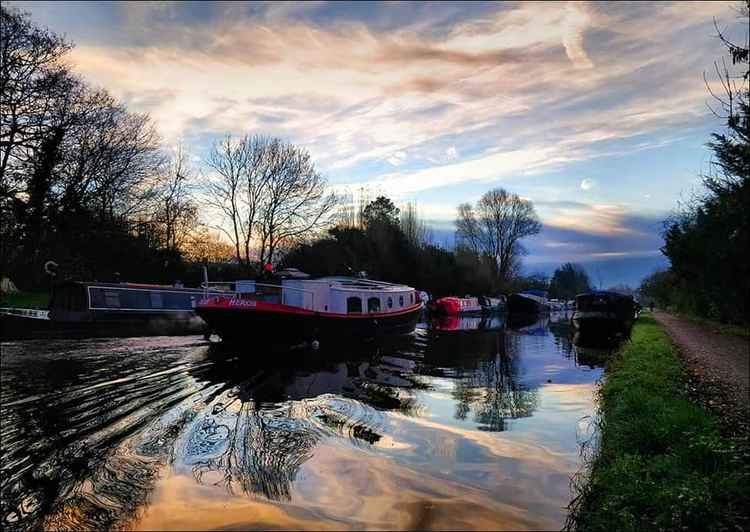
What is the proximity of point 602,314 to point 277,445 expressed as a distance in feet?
99.0

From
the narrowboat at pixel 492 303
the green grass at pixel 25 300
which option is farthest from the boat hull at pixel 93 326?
the narrowboat at pixel 492 303

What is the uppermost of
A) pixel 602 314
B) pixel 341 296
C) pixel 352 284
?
pixel 352 284

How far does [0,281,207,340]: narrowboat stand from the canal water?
562cm

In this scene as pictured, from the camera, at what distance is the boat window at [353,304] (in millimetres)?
24709

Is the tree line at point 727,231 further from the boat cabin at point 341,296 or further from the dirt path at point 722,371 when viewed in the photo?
the boat cabin at point 341,296

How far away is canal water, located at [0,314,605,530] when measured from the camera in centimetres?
576

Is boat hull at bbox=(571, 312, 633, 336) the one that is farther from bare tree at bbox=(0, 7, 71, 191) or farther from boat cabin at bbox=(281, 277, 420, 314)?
bare tree at bbox=(0, 7, 71, 191)

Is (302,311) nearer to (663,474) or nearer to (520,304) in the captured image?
Result: (663,474)

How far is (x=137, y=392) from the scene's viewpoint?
36.8 feet

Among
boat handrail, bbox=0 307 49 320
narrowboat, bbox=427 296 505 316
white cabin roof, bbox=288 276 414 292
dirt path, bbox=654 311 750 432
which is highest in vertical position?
white cabin roof, bbox=288 276 414 292

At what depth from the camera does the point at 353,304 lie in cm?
2525

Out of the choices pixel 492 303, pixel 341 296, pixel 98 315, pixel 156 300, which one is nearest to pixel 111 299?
pixel 98 315

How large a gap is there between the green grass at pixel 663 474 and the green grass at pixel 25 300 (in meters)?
27.8

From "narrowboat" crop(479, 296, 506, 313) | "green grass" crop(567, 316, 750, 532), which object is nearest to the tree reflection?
"green grass" crop(567, 316, 750, 532)
